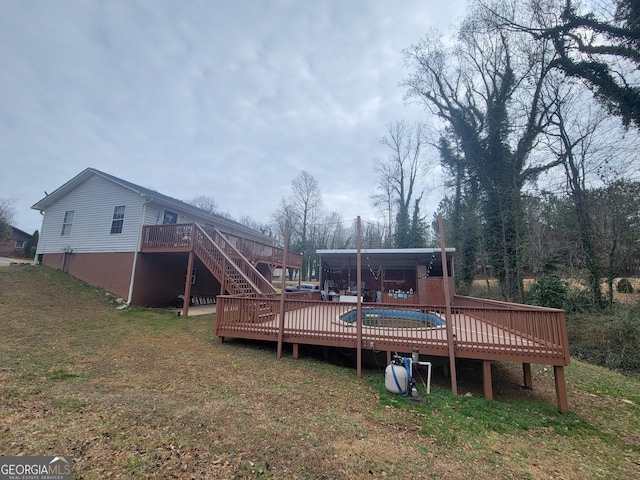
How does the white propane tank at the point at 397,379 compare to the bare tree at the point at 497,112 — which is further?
the bare tree at the point at 497,112

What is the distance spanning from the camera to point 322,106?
15242 millimetres

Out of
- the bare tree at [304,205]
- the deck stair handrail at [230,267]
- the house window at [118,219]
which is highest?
the bare tree at [304,205]

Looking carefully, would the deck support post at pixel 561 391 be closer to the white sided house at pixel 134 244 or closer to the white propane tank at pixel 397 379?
the white propane tank at pixel 397 379

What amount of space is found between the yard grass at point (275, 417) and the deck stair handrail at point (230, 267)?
8.87 feet

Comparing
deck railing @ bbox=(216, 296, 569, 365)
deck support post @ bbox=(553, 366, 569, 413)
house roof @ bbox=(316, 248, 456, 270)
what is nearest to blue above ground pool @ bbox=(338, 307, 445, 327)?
deck railing @ bbox=(216, 296, 569, 365)

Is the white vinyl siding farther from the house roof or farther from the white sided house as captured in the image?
the house roof

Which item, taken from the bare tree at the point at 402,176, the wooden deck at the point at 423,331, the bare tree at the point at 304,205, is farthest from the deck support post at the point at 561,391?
the bare tree at the point at 304,205

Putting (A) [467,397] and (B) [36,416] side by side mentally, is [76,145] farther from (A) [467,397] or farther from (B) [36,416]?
(A) [467,397]

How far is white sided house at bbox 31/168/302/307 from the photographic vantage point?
11039mm

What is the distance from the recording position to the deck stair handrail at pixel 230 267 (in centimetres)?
968

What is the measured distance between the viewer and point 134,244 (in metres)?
12.1

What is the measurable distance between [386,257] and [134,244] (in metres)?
11.9

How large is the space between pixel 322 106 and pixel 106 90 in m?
10.5

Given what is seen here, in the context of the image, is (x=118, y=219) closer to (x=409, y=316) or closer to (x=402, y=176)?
(x=409, y=316)
